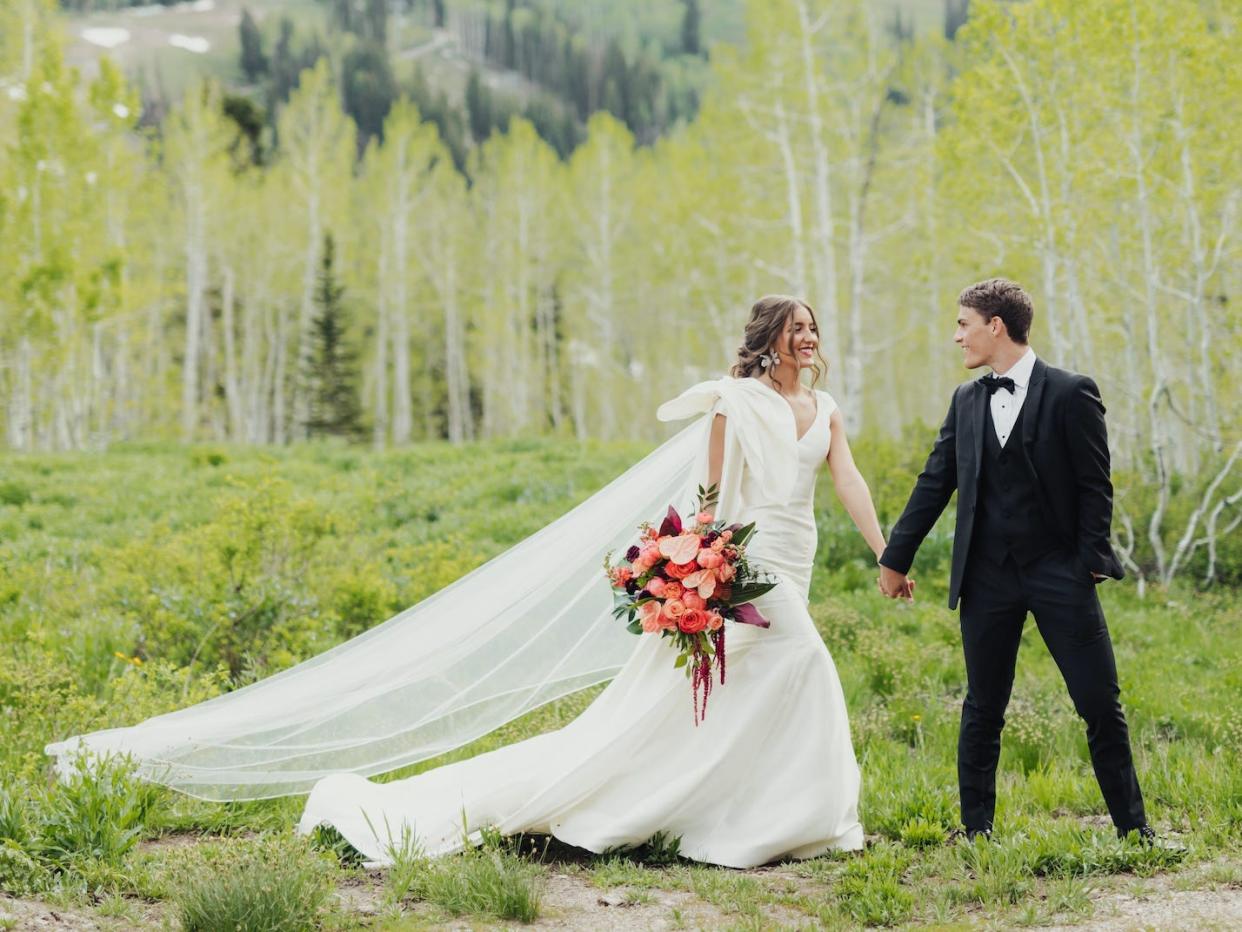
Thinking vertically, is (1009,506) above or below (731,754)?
above

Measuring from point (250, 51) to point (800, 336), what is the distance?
112 metres

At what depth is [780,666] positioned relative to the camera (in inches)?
200

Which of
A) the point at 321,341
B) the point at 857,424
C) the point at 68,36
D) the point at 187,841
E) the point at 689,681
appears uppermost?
the point at 68,36

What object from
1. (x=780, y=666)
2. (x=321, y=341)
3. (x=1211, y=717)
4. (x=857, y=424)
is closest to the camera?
(x=780, y=666)

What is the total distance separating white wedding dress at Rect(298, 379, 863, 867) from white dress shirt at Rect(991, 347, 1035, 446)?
816 mm

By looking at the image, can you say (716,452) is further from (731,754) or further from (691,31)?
(691,31)

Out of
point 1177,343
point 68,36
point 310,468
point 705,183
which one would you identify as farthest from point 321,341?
point 1177,343

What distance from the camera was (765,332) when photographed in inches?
206

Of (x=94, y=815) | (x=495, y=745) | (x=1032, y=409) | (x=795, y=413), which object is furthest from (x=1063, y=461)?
(x=94, y=815)

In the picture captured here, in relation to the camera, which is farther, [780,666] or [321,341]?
[321,341]

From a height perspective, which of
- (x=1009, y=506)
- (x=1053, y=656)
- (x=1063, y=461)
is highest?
(x=1063, y=461)

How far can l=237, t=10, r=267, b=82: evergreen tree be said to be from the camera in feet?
343

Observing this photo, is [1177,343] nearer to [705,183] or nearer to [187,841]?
[705,183]

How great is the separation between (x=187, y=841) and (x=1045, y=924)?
3.75 m
